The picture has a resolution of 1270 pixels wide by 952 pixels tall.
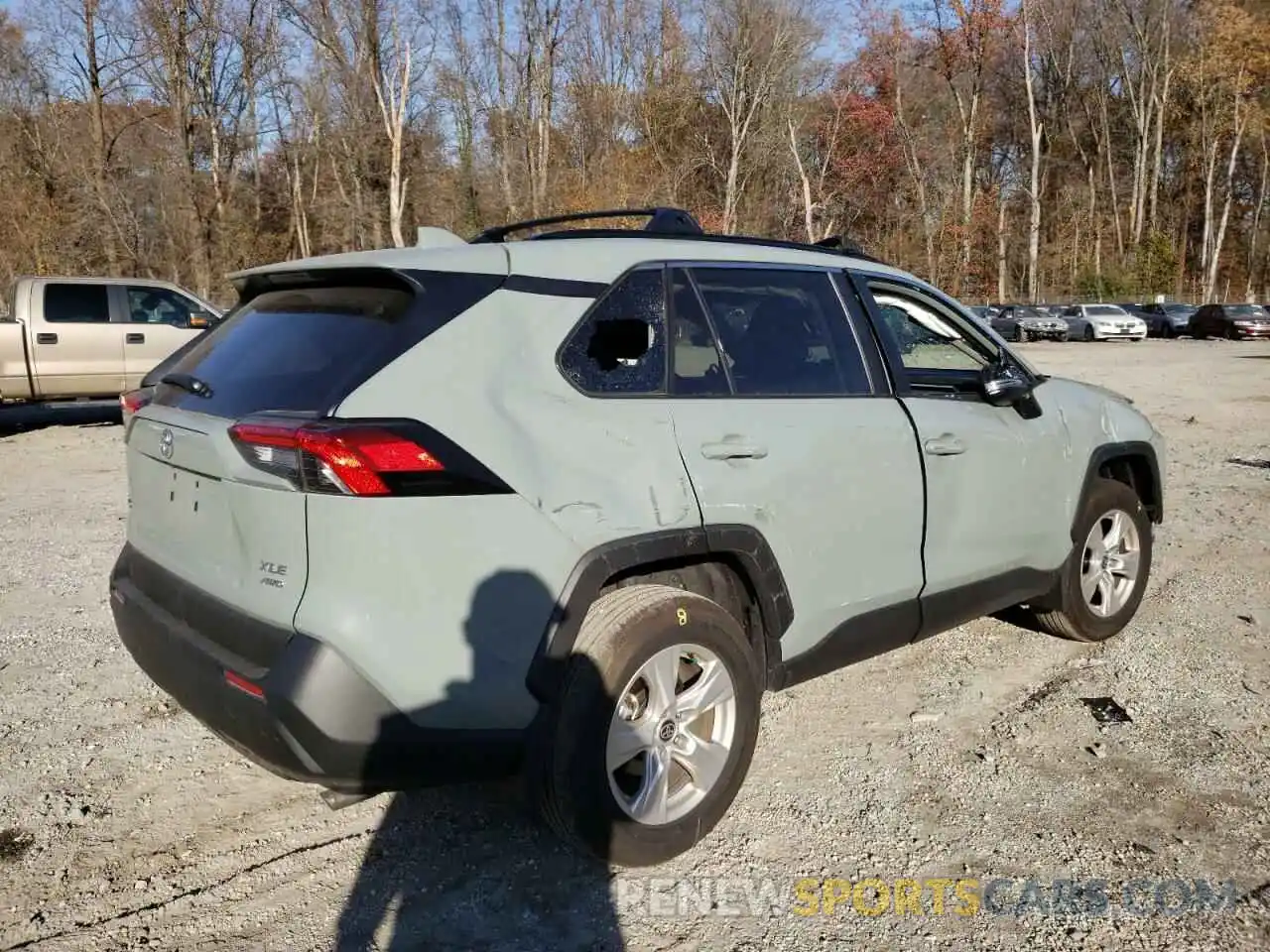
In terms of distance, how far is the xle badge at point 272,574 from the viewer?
7.71 feet

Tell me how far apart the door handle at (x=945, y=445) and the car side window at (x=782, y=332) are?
0.31 meters

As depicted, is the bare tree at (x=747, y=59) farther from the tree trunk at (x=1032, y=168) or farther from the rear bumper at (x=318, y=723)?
the rear bumper at (x=318, y=723)

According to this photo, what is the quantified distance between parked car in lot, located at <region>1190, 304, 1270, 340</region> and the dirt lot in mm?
38089

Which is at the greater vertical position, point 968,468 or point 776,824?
point 968,468

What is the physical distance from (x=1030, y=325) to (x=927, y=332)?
121 feet

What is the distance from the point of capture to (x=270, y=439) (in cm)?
232

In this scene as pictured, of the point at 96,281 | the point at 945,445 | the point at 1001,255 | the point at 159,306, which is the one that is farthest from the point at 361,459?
the point at 1001,255

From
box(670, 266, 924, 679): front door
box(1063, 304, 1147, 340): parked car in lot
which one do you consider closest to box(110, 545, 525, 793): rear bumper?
box(670, 266, 924, 679): front door

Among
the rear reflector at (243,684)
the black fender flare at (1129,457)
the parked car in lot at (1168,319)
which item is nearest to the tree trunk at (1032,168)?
the parked car in lot at (1168,319)

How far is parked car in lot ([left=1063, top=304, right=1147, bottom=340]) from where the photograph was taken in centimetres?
3731

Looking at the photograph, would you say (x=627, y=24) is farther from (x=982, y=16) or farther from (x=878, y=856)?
(x=878, y=856)

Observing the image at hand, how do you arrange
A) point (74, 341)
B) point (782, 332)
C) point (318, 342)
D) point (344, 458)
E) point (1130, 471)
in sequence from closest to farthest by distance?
1. point (344, 458)
2. point (318, 342)
3. point (782, 332)
4. point (1130, 471)
5. point (74, 341)

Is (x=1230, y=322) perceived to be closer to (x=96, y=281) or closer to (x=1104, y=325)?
(x=1104, y=325)

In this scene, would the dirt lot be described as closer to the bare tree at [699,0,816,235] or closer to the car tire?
the car tire
